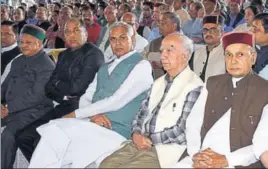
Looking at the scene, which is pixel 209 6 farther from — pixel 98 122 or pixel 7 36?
pixel 98 122

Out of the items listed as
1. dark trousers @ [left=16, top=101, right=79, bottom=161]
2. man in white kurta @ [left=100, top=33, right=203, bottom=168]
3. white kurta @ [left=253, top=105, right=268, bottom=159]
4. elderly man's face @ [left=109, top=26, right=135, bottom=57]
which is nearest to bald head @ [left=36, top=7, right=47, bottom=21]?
dark trousers @ [left=16, top=101, right=79, bottom=161]

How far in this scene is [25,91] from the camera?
3984 mm

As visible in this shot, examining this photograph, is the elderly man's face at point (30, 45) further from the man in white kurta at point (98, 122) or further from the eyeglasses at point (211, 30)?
the eyeglasses at point (211, 30)

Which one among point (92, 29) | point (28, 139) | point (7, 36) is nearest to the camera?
point (28, 139)

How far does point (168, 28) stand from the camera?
5.07 metres

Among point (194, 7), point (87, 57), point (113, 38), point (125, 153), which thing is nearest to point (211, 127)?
point (125, 153)

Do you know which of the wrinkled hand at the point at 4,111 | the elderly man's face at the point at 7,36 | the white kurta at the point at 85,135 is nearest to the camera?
the white kurta at the point at 85,135

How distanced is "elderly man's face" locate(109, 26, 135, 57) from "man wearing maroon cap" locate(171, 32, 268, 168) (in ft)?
2.94

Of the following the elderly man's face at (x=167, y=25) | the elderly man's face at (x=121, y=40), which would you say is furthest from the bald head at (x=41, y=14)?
the elderly man's face at (x=121, y=40)

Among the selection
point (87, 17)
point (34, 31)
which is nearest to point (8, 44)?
point (34, 31)

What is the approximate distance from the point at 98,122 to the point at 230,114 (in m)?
1.08

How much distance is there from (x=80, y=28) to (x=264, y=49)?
4.77 feet

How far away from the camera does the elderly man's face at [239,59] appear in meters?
2.79

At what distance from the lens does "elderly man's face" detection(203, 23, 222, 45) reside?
424cm
